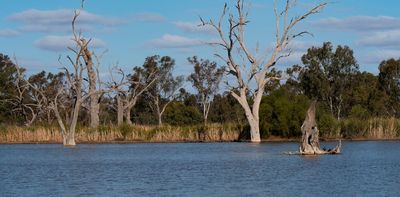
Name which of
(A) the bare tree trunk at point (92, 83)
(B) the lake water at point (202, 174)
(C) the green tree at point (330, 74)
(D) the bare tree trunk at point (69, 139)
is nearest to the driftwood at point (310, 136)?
(B) the lake water at point (202, 174)

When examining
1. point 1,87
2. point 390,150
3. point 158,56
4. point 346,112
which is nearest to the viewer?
point 390,150

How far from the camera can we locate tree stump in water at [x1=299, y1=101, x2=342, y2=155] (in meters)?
34.5

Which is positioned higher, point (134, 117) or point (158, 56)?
A: point (158, 56)

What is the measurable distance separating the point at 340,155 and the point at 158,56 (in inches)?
2165

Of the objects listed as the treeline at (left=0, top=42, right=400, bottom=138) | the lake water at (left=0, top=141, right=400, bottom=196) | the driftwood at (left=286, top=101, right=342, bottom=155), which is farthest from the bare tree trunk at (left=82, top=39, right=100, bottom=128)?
the driftwood at (left=286, top=101, right=342, bottom=155)

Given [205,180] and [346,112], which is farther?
[346,112]

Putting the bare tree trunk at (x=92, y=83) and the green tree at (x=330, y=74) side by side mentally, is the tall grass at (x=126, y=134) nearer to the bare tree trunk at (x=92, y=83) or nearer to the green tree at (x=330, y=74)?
the bare tree trunk at (x=92, y=83)

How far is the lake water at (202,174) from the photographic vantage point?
21.5 meters

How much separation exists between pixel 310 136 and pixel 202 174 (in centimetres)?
965

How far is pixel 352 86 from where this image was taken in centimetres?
7538

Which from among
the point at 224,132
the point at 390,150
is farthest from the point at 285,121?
the point at 390,150

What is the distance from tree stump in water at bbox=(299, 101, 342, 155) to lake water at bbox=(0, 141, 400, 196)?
0.93 m

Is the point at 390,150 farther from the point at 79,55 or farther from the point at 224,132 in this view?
the point at 79,55

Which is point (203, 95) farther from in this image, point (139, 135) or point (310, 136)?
point (310, 136)
